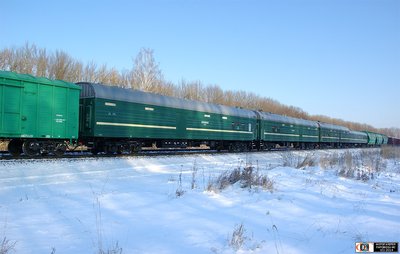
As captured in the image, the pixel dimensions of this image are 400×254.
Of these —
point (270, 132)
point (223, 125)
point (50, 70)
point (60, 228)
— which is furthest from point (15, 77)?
point (50, 70)

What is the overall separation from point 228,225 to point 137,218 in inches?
58.6

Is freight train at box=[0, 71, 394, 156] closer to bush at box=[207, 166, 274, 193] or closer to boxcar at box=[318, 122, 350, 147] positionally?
bush at box=[207, 166, 274, 193]

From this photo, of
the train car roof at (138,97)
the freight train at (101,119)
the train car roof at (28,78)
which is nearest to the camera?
the train car roof at (28,78)

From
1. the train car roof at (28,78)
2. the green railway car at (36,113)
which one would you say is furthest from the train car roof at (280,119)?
the train car roof at (28,78)

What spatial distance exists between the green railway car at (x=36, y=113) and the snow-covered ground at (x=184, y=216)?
4.45 meters


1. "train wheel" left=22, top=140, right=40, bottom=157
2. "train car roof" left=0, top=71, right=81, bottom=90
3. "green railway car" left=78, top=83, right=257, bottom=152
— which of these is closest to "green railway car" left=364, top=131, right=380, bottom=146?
"green railway car" left=78, top=83, right=257, bottom=152

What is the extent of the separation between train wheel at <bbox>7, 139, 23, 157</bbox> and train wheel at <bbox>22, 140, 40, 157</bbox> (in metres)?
0.61

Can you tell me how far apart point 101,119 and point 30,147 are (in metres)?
3.49

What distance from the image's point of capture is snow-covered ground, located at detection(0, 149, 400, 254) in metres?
4.51

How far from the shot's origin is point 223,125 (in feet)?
85.7

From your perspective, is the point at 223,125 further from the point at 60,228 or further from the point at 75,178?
the point at 60,228

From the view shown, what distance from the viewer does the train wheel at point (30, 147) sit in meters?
13.9

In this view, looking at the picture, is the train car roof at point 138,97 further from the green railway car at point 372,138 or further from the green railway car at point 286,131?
the green railway car at point 372,138

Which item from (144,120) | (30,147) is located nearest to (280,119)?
(144,120)
